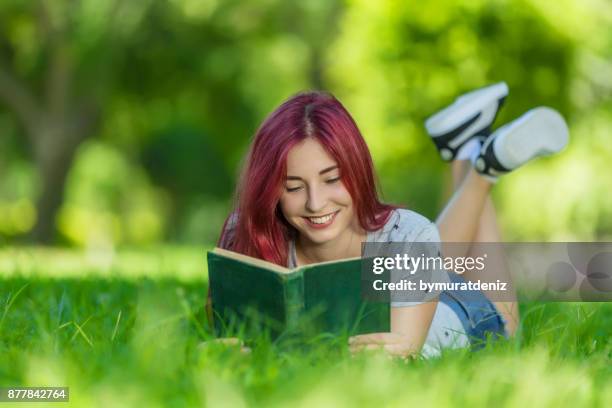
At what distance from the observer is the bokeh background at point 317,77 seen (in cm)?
1142

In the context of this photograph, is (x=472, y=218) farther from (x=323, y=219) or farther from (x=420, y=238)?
(x=323, y=219)

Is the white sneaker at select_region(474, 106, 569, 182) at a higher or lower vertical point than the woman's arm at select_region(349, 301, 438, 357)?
higher

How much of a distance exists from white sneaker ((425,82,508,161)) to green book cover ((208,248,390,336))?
1663 millimetres

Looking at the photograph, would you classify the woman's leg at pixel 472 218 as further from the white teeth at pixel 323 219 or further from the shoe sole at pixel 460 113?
the white teeth at pixel 323 219

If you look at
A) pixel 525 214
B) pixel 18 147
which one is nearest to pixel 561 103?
pixel 525 214

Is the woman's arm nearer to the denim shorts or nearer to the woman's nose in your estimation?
the woman's nose

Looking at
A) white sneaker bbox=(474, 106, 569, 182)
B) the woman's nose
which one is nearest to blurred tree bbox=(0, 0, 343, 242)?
white sneaker bbox=(474, 106, 569, 182)

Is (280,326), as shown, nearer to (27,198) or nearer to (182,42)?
(182,42)

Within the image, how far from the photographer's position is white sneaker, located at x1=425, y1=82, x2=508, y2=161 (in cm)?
400

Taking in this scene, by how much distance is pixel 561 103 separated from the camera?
11.9 meters

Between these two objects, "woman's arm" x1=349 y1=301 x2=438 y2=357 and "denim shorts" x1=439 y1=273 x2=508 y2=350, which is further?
"denim shorts" x1=439 y1=273 x2=508 y2=350

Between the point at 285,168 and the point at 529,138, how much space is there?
1.27 meters

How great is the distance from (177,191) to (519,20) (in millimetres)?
15414

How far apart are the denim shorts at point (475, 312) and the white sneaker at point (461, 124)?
0.90m
